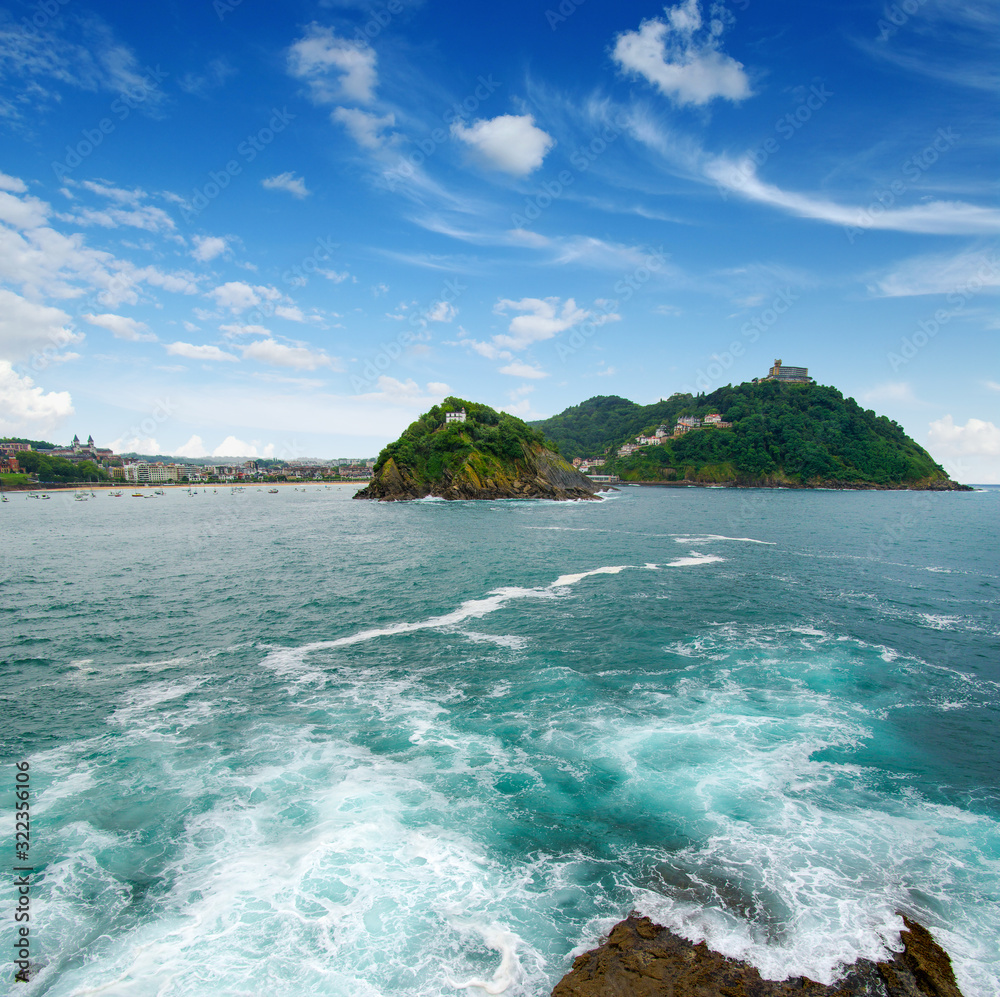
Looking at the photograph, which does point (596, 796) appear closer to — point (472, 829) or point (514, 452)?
point (472, 829)

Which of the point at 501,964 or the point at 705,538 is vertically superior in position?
the point at 705,538

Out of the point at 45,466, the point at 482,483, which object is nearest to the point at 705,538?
the point at 482,483

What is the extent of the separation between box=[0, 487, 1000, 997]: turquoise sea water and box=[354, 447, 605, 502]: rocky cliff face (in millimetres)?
85607

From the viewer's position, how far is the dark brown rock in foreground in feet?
26.8

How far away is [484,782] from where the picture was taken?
1406 centimetres

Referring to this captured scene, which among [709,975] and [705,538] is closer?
[709,975]

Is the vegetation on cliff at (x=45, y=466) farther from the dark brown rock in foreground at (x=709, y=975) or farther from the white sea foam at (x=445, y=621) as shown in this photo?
the dark brown rock in foreground at (x=709, y=975)

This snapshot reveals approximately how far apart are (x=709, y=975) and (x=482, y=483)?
11336cm

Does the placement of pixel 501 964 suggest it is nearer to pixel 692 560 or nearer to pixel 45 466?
pixel 692 560

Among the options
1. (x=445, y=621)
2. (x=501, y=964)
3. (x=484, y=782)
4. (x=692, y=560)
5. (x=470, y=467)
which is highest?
(x=470, y=467)

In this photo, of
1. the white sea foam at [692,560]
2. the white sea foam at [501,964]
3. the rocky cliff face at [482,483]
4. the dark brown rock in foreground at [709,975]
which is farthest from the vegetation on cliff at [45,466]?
the dark brown rock in foreground at [709,975]

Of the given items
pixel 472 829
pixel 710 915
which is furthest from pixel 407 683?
pixel 710 915

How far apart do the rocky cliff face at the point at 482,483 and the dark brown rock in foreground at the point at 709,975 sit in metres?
110

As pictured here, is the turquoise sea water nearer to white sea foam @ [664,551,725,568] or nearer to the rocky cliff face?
white sea foam @ [664,551,725,568]
